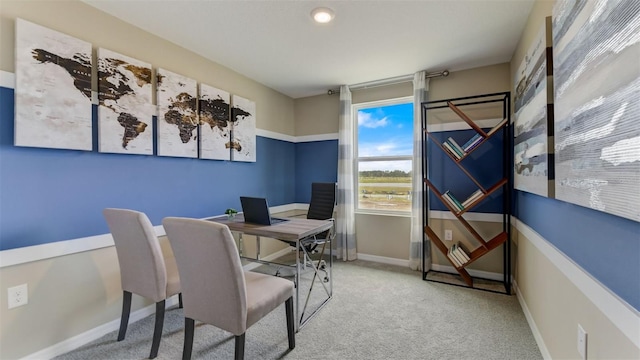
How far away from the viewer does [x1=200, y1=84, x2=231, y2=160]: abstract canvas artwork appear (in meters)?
2.80

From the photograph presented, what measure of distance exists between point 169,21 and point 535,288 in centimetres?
358

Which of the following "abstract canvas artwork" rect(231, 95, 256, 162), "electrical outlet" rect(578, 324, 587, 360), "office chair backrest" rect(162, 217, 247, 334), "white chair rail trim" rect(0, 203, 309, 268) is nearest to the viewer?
"electrical outlet" rect(578, 324, 587, 360)

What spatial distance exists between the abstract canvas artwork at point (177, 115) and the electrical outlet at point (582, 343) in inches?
119

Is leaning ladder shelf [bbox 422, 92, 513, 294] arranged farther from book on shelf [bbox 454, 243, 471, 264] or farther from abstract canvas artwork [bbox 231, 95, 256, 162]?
abstract canvas artwork [bbox 231, 95, 256, 162]

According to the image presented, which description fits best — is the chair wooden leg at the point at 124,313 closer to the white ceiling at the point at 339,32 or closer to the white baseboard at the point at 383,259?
the white ceiling at the point at 339,32

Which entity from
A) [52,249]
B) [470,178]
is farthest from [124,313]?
[470,178]

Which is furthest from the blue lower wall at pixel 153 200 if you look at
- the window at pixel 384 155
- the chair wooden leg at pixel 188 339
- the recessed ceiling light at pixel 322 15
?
the recessed ceiling light at pixel 322 15

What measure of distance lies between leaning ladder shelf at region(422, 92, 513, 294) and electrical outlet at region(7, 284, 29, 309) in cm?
339

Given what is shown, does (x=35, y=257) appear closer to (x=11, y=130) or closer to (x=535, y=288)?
(x=11, y=130)

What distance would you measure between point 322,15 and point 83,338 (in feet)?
9.88

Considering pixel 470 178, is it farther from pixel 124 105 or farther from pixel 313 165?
pixel 124 105

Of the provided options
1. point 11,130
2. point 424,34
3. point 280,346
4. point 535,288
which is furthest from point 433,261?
point 11,130

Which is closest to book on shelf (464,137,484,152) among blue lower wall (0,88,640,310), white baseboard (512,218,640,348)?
blue lower wall (0,88,640,310)

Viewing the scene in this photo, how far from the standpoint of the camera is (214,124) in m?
2.93
